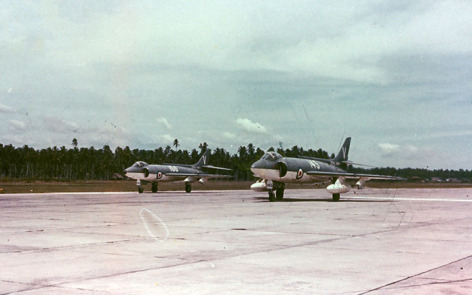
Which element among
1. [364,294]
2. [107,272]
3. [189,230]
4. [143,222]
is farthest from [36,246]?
[364,294]

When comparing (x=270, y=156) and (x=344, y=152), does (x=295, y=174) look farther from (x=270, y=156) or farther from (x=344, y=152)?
(x=344, y=152)

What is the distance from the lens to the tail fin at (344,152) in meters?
39.9

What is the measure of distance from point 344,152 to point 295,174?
11.2m

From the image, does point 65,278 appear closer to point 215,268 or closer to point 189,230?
point 215,268

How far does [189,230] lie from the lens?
538 inches

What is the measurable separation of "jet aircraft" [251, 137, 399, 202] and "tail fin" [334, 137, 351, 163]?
2.05m

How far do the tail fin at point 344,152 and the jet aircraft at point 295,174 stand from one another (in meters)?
2.05

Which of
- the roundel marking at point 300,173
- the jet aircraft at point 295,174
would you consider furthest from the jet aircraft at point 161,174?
the roundel marking at point 300,173

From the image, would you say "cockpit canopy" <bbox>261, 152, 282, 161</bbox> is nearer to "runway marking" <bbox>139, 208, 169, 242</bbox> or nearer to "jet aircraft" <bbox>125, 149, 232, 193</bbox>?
"runway marking" <bbox>139, 208, 169, 242</bbox>

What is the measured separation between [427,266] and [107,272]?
17.4ft

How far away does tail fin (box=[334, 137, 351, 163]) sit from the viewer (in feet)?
131

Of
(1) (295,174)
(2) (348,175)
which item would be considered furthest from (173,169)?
(2) (348,175)

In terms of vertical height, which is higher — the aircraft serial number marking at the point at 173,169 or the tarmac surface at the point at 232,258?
the aircraft serial number marking at the point at 173,169

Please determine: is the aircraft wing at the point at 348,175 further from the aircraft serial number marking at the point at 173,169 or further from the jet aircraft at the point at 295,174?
the aircraft serial number marking at the point at 173,169
